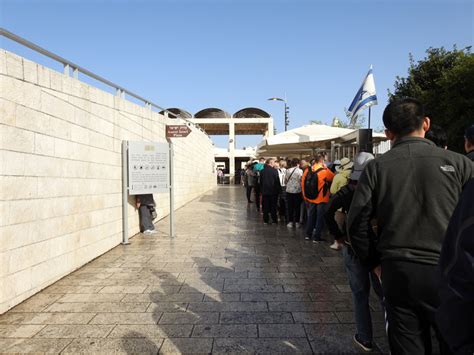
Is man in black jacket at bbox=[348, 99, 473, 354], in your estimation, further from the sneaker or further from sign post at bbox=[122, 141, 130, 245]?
sign post at bbox=[122, 141, 130, 245]

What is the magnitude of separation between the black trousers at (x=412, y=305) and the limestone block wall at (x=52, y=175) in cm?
369

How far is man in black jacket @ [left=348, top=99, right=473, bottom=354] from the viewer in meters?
1.85

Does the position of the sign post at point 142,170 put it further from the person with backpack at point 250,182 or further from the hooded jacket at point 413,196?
the person with backpack at point 250,182

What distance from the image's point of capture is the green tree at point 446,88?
14.8 meters

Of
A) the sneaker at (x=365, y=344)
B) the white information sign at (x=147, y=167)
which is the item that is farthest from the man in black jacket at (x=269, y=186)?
the sneaker at (x=365, y=344)

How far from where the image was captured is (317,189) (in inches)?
275

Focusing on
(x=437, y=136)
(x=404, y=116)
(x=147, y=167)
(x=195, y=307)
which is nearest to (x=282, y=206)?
(x=147, y=167)

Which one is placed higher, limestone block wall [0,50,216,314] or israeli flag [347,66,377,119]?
israeli flag [347,66,377,119]

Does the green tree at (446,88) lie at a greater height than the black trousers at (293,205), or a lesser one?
greater

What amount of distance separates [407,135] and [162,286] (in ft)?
11.5

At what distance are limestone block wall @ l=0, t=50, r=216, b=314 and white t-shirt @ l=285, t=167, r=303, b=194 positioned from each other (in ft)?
13.3

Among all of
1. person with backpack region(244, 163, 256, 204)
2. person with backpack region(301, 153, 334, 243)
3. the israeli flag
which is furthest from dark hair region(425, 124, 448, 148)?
person with backpack region(244, 163, 256, 204)

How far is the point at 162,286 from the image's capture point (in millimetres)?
4500


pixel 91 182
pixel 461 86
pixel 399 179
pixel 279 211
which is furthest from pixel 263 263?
pixel 461 86
